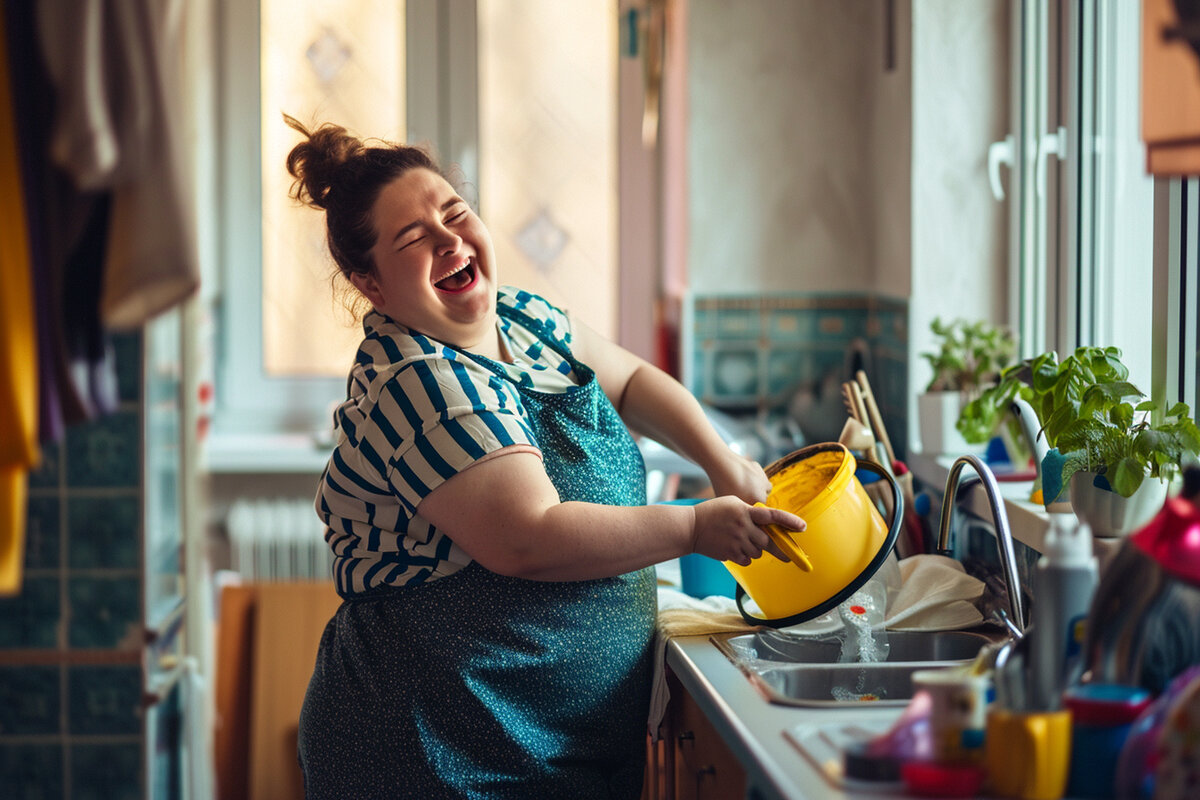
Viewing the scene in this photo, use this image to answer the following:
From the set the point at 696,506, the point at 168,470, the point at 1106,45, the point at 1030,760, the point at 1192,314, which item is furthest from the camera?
the point at 168,470

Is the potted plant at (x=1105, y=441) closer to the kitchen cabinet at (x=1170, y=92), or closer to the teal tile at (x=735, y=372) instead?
the kitchen cabinet at (x=1170, y=92)

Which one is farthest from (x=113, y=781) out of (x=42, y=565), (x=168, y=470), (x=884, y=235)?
(x=884, y=235)

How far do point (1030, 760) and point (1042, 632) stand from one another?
0.51 feet

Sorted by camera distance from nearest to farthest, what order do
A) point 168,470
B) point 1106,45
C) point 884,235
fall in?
point 1106,45 < point 168,470 < point 884,235

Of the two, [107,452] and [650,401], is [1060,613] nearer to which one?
[650,401]

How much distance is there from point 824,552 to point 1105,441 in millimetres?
362

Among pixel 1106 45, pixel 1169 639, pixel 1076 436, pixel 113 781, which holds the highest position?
pixel 1106 45

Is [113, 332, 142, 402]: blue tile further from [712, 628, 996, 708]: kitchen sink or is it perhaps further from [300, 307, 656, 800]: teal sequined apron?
[712, 628, 996, 708]: kitchen sink

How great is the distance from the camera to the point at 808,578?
1525 mm

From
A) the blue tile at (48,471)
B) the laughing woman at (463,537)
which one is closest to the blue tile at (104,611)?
the blue tile at (48,471)

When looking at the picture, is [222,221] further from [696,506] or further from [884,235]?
[696,506]

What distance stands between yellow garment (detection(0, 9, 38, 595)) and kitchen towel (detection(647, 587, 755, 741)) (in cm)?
90

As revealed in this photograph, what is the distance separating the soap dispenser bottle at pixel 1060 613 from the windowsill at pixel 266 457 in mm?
2494

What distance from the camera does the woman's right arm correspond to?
1.37m
